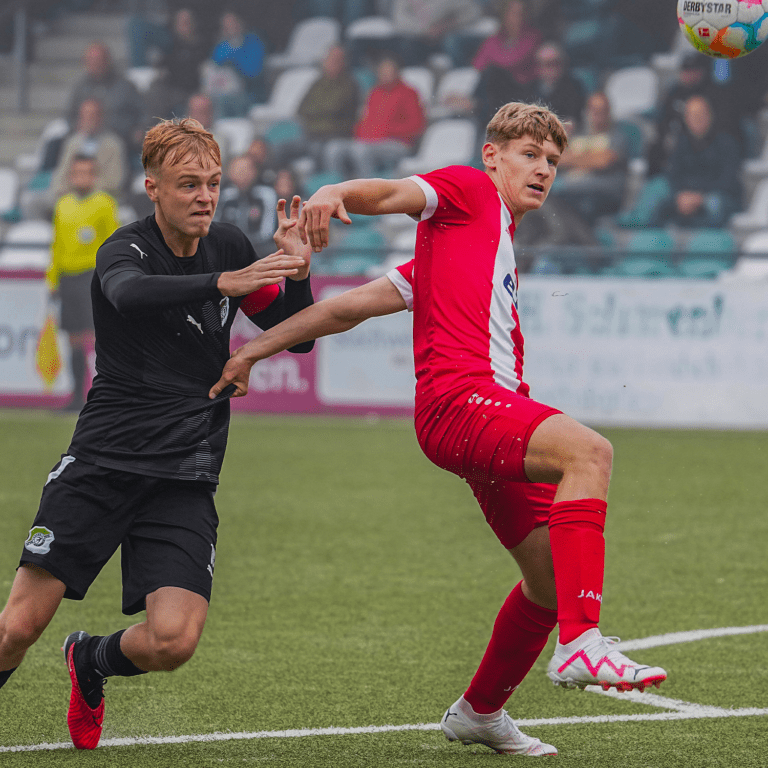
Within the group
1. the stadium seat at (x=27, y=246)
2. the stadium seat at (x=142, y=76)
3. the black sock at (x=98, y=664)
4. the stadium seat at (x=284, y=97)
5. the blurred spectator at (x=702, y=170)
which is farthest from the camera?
the stadium seat at (x=142, y=76)

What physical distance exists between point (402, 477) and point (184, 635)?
5.81m

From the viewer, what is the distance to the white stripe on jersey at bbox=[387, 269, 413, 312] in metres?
3.85

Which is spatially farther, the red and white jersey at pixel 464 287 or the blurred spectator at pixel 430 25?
the blurred spectator at pixel 430 25

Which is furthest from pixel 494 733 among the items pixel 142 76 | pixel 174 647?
pixel 142 76

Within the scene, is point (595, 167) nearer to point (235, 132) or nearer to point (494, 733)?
point (235, 132)

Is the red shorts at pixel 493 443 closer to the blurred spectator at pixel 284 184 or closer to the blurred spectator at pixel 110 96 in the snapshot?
the blurred spectator at pixel 284 184

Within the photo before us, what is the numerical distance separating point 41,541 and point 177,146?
116 centimetres

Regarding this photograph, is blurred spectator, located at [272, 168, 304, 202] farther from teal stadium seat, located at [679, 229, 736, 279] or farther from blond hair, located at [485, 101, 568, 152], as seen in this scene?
blond hair, located at [485, 101, 568, 152]

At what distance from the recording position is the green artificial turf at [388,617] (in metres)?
3.83

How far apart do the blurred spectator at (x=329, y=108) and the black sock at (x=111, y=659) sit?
12.8 metres

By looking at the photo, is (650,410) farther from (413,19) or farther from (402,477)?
(413,19)

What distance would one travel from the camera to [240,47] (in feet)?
58.1

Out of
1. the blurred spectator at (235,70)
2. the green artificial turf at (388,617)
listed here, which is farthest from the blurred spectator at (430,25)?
the green artificial turf at (388,617)

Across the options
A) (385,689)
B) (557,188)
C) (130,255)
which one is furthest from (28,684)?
(557,188)
